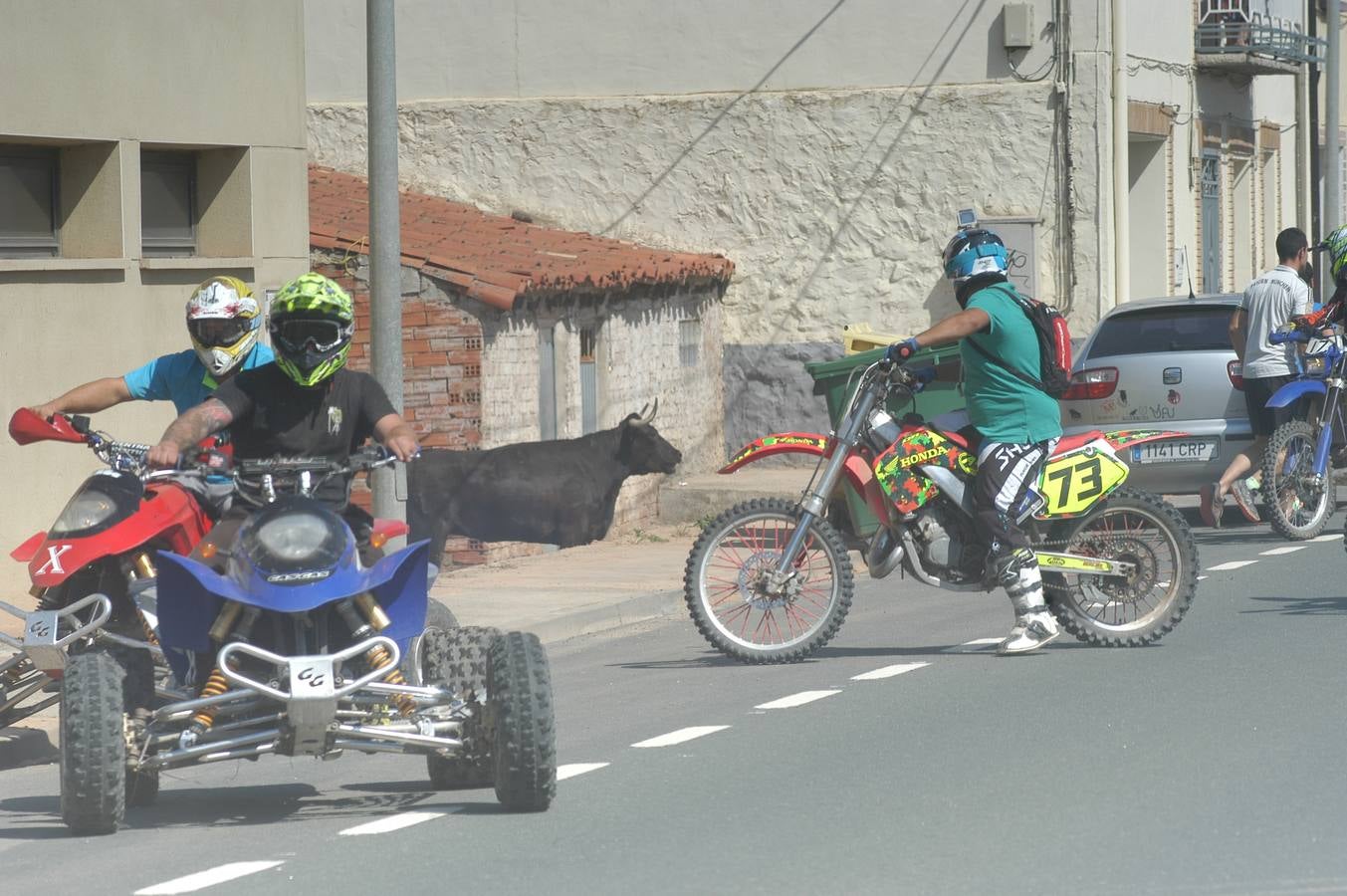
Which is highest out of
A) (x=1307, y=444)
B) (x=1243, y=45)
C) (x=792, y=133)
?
(x=1243, y=45)

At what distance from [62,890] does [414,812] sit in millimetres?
1304

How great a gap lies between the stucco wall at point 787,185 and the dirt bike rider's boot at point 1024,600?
12.5 meters

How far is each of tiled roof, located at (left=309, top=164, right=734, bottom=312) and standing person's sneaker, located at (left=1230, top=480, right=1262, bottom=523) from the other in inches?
207

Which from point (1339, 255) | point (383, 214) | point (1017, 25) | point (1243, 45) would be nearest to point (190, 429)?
point (383, 214)

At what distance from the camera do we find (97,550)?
762 cm

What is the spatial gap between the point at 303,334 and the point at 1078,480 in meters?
4.33

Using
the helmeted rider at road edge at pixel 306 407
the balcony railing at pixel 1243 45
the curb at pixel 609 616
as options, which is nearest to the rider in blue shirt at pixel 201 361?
the helmeted rider at road edge at pixel 306 407

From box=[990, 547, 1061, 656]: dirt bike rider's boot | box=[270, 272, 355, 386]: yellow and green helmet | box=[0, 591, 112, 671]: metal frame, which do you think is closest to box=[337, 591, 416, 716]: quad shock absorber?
box=[270, 272, 355, 386]: yellow and green helmet

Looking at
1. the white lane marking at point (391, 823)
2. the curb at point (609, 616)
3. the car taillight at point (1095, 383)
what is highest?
the car taillight at point (1095, 383)

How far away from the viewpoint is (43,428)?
7.76 metres

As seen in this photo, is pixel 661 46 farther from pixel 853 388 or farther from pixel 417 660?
pixel 417 660

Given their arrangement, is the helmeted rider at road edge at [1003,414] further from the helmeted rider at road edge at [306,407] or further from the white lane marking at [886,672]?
the helmeted rider at road edge at [306,407]

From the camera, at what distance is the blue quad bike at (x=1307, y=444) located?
1452 centimetres

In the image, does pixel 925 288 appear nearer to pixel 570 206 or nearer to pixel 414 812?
pixel 570 206
